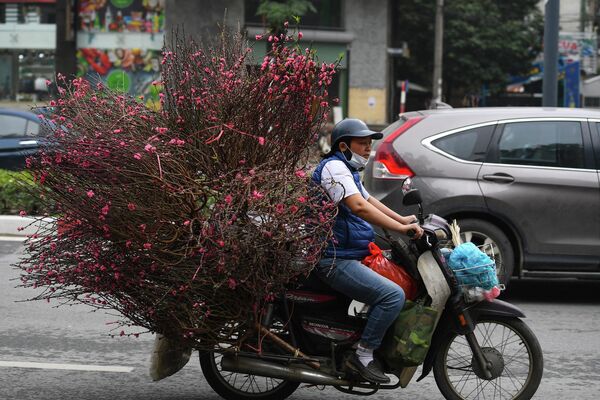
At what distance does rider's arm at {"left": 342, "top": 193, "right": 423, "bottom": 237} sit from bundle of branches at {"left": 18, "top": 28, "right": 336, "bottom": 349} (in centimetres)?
16

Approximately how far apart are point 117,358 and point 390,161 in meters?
3.15

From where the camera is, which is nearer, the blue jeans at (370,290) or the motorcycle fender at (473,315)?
the blue jeans at (370,290)

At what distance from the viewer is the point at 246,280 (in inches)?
178

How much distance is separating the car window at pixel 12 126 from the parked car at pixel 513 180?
8216mm

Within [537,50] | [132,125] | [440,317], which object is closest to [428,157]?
[440,317]

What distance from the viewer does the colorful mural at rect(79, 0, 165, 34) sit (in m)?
31.8

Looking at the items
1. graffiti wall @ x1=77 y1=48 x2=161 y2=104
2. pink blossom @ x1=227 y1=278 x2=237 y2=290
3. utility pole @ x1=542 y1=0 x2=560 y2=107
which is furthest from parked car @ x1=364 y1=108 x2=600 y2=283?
graffiti wall @ x1=77 y1=48 x2=161 y2=104

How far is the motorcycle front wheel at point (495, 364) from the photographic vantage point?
505 centimetres

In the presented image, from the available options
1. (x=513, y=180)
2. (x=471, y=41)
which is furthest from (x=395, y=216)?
(x=471, y=41)

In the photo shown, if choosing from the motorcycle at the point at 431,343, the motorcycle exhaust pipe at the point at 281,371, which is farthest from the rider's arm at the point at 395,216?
the motorcycle exhaust pipe at the point at 281,371

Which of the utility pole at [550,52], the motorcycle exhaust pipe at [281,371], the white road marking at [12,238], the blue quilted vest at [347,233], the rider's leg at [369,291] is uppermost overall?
the utility pole at [550,52]

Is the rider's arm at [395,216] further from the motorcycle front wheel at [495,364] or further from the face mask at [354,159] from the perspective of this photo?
the motorcycle front wheel at [495,364]

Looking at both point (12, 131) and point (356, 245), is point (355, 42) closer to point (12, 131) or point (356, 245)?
point (12, 131)

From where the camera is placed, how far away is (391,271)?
4930mm
